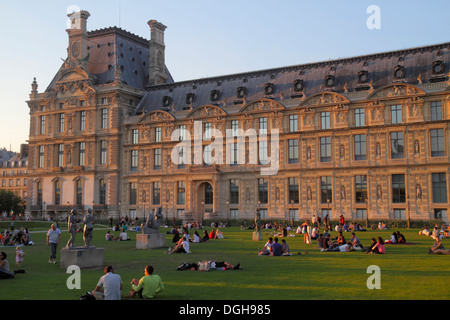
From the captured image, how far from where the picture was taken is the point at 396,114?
66188mm

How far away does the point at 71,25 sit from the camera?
96.6 metres

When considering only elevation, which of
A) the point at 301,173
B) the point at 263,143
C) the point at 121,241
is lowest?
the point at 121,241

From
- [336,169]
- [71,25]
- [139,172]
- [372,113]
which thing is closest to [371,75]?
[372,113]

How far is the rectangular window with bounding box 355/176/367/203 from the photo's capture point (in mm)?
67938

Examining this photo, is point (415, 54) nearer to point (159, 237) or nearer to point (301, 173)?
point (301, 173)

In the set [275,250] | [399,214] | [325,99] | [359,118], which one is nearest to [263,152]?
[325,99]

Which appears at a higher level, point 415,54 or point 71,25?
point 71,25

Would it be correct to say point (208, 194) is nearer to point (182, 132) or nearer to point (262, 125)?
point (182, 132)

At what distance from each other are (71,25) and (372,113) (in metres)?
60.2

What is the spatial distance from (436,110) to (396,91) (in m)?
5.50
